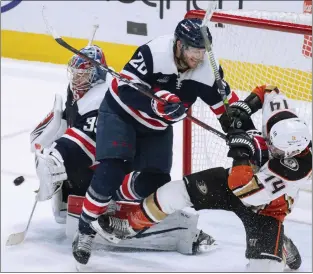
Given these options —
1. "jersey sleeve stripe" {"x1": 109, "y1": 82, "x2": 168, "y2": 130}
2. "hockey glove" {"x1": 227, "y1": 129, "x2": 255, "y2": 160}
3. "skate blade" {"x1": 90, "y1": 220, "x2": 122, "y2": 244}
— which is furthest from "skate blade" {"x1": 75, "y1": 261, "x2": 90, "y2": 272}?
"hockey glove" {"x1": 227, "y1": 129, "x2": 255, "y2": 160}

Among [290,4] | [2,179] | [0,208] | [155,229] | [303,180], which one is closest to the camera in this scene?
[303,180]

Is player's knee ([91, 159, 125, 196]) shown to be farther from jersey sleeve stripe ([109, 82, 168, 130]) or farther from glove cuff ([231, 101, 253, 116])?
glove cuff ([231, 101, 253, 116])

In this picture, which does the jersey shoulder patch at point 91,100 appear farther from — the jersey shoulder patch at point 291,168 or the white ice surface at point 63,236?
the jersey shoulder patch at point 291,168

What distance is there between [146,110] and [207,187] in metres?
0.35

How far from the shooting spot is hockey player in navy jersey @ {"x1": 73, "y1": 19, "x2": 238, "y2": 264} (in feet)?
10.0

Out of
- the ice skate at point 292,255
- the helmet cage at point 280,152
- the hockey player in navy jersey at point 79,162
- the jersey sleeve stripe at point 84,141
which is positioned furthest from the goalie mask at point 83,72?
the ice skate at point 292,255

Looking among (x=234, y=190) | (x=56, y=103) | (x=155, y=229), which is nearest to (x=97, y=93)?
(x=56, y=103)

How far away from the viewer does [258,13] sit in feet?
13.2

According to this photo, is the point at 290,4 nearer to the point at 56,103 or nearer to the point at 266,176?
the point at 56,103

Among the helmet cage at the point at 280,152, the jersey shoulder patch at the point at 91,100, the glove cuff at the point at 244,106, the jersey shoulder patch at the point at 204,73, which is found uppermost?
the jersey shoulder patch at the point at 204,73

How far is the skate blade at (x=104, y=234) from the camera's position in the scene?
3.28 m

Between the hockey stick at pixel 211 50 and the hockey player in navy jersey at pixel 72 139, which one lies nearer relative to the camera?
the hockey stick at pixel 211 50

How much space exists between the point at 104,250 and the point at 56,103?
0.64 metres

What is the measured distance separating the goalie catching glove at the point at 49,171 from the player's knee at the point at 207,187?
1.82ft
